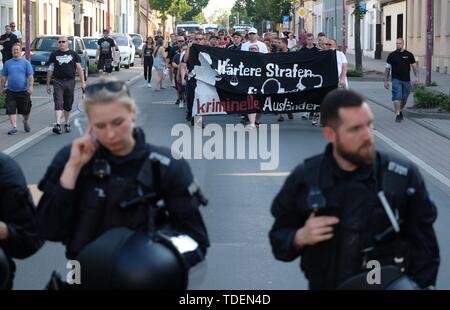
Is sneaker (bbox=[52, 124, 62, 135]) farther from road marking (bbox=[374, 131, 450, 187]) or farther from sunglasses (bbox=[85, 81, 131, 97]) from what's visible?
sunglasses (bbox=[85, 81, 131, 97])

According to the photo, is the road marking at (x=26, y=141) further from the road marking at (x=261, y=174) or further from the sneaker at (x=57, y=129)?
the road marking at (x=261, y=174)

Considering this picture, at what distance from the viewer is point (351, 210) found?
4.07 meters

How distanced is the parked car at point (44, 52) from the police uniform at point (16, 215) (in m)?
Answer: 30.3

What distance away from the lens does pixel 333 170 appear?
4.09 meters

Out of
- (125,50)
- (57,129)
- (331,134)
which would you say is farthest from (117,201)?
(125,50)

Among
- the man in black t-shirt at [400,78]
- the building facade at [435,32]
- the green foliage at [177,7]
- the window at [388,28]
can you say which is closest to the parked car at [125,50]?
the building facade at [435,32]

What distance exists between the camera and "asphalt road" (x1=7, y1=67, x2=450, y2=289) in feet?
26.0

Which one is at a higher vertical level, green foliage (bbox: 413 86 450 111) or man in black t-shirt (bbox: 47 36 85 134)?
man in black t-shirt (bbox: 47 36 85 134)

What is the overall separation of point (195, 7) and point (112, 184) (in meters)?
145

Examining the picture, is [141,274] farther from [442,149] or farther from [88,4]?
[88,4]

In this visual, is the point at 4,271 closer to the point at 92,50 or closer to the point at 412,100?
the point at 412,100

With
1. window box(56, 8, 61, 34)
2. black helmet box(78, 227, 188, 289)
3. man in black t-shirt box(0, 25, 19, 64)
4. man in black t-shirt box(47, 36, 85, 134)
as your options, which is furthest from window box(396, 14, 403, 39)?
black helmet box(78, 227, 188, 289)

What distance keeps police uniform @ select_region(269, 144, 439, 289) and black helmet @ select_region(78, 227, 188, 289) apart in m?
0.54

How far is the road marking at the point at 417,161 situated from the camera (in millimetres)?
13000
